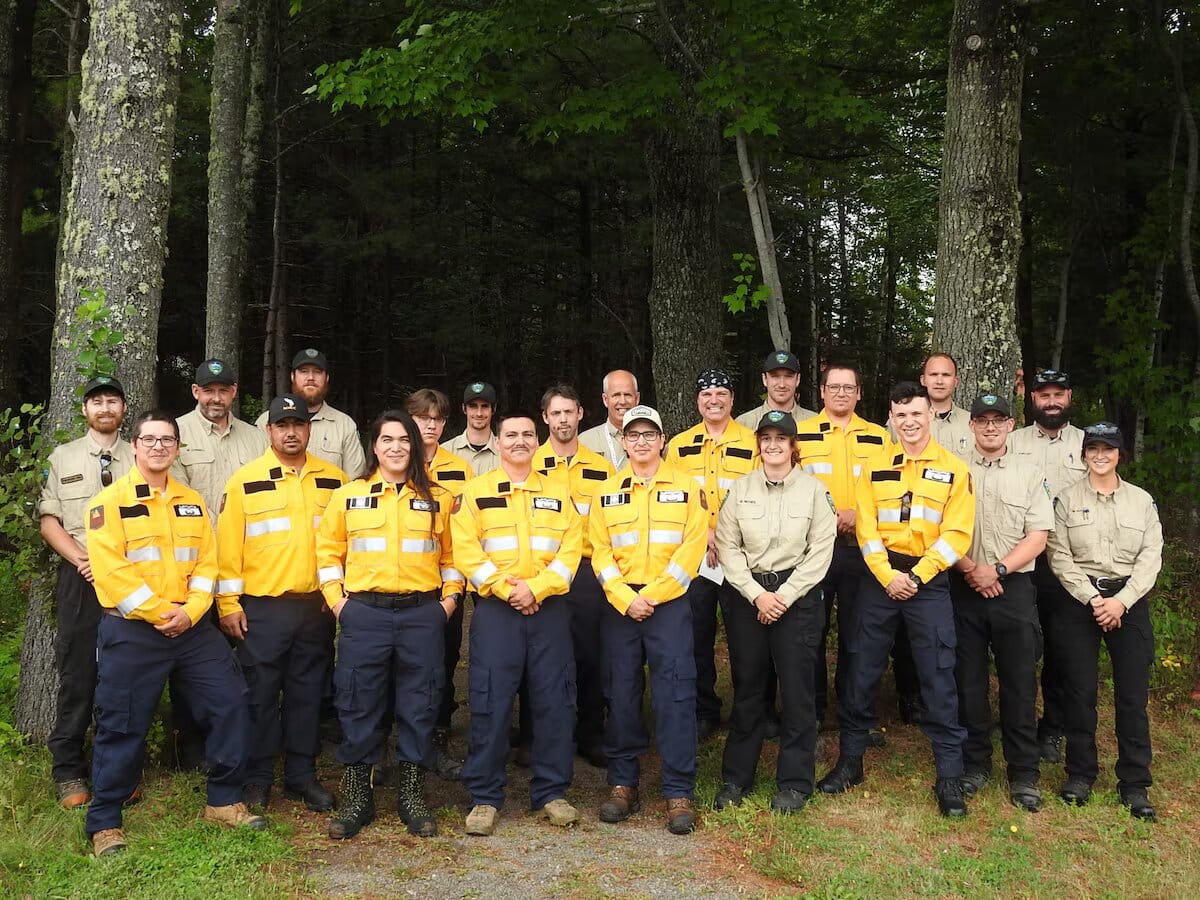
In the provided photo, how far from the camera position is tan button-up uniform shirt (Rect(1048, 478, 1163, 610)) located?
544 cm

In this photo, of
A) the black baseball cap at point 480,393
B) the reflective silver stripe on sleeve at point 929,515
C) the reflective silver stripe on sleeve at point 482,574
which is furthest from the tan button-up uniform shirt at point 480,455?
the reflective silver stripe on sleeve at point 929,515

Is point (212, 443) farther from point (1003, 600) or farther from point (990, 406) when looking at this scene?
point (1003, 600)

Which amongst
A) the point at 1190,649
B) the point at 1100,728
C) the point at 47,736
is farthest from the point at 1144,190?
the point at 47,736

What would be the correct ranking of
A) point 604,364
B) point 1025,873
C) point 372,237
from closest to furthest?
point 1025,873 → point 372,237 → point 604,364

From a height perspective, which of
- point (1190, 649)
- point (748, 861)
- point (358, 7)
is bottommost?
point (748, 861)

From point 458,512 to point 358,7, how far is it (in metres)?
14.0

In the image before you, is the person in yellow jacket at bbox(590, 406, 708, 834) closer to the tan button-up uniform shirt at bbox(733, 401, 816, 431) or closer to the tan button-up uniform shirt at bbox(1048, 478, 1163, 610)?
the tan button-up uniform shirt at bbox(733, 401, 816, 431)

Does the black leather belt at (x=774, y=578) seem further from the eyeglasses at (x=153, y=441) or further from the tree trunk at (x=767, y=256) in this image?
the tree trunk at (x=767, y=256)

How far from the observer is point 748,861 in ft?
15.7

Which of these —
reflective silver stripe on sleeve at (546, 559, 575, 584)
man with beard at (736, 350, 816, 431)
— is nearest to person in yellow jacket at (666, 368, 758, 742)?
man with beard at (736, 350, 816, 431)

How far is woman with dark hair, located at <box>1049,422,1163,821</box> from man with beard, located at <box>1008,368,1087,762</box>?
1.04 feet

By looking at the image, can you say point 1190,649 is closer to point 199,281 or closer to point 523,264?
point 523,264

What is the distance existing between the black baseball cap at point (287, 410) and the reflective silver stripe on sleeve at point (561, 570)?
63.9 inches

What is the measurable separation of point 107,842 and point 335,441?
268 centimetres
